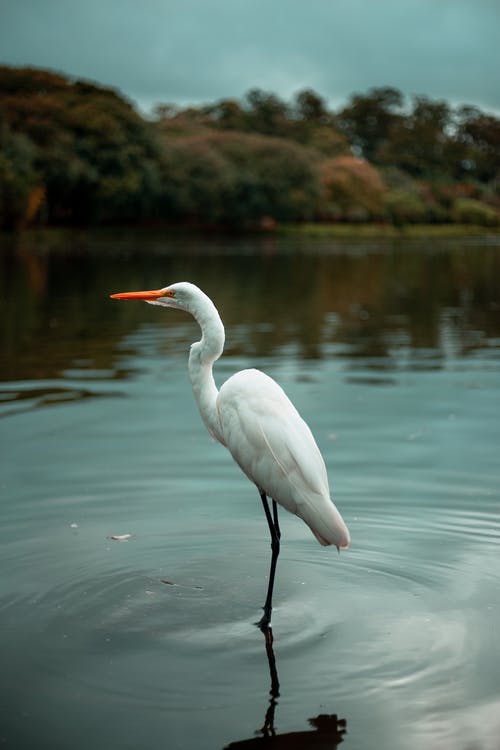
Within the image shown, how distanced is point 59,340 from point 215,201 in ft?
197

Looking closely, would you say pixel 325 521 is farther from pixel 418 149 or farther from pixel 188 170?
pixel 418 149

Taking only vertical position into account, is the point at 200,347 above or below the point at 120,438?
above

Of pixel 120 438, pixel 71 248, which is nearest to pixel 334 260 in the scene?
pixel 71 248

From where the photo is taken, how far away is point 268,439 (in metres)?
5.32

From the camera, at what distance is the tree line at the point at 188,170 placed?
62344 mm

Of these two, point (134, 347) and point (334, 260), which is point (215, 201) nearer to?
point (334, 260)

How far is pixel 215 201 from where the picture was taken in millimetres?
75688

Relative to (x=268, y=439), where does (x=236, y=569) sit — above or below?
below

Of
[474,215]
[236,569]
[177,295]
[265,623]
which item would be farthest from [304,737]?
[474,215]

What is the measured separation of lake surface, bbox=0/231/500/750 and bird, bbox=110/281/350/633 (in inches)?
19.6

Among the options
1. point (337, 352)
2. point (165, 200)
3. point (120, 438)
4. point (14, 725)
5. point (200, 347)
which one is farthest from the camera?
point (165, 200)

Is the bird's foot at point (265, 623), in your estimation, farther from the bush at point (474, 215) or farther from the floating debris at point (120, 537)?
the bush at point (474, 215)

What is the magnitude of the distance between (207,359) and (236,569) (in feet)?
4.18

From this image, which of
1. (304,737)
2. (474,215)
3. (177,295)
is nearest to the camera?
(304,737)
